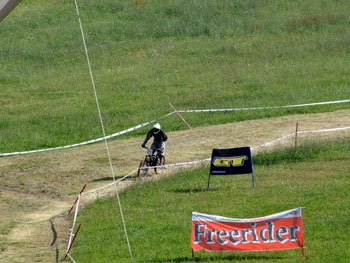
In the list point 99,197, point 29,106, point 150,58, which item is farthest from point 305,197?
point 150,58

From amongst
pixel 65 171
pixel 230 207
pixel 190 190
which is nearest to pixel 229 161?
pixel 190 190

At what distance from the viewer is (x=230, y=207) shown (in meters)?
17.2

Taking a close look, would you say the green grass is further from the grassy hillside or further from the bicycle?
the grassy hillside

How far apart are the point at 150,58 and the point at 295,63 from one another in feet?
29.4

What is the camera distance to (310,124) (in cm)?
2941

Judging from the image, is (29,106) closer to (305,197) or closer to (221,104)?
(221,104)

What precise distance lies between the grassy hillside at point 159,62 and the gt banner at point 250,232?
1749 cm

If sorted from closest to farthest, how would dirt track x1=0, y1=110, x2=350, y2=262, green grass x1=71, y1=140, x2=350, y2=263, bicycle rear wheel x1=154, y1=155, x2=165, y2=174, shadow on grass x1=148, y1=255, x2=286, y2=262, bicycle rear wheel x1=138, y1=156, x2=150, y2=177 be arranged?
shadow on grass x1=148, y1=255, x2=286, y2=262, green grass x1=71, y1=140, x2=350, y2=263, dirt track x1=0, y1=110, x2=350, y2=262, bicycle rear wheel x1=138, y1=156, x2=150, y2=177, bicycle rear wheel x1=154, y1=155, x2=165, y2=174

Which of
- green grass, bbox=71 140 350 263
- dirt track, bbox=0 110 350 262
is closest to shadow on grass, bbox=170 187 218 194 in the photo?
green grass, bbox=71 140 350 263

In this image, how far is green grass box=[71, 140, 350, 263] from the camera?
13.9 meters

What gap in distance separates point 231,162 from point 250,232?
21.7ft

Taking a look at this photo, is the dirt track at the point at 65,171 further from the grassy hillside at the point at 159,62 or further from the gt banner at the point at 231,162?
the gt banner at the point at 231,162

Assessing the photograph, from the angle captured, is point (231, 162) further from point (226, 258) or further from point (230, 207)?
point (226, 258)

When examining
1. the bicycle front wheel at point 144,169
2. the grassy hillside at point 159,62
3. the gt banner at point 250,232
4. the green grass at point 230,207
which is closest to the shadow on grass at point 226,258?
the green grass at point 230,207
